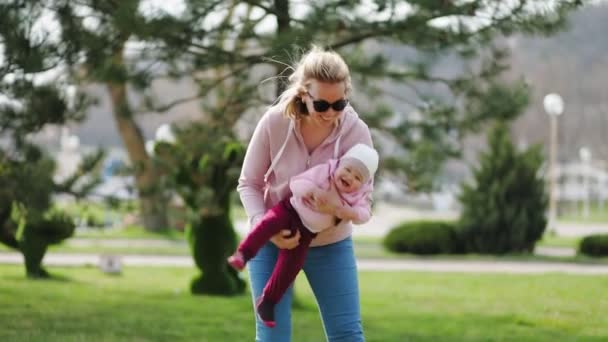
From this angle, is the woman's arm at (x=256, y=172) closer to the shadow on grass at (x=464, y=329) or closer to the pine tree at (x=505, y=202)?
the shadow on grass at (x=464, y=329)

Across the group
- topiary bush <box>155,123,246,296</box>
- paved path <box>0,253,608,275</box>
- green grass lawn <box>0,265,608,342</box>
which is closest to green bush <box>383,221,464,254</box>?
paved path <box>0,253,608,275</box>

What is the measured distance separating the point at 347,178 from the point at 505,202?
15.0 m

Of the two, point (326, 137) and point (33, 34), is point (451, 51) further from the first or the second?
point (326, 137)

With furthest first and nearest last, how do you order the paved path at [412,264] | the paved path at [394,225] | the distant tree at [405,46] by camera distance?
1. the paved path at [394,225]
2. the paved path at [412,264]
3. the distant tree at [405,46]

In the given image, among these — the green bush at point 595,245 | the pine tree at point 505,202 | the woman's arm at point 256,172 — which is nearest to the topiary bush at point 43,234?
the woman's arm at point 256,172

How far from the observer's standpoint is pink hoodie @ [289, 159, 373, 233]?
3535mm

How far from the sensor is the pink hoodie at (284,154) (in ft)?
12.0

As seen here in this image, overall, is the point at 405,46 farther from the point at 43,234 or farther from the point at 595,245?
the point at 595,245

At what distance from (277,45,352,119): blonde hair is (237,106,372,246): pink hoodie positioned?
46mm

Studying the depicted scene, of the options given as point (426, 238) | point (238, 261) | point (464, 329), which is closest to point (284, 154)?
point (238, 261)

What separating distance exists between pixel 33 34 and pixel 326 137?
182 inches

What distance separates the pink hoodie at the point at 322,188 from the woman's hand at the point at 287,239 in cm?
6

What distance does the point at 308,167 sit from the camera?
3.71 metres

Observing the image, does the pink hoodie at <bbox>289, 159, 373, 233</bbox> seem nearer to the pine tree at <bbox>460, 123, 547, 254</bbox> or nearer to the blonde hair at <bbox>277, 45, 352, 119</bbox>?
the blonde hair at <bbox>277, 45, 352, 119</bbox>
